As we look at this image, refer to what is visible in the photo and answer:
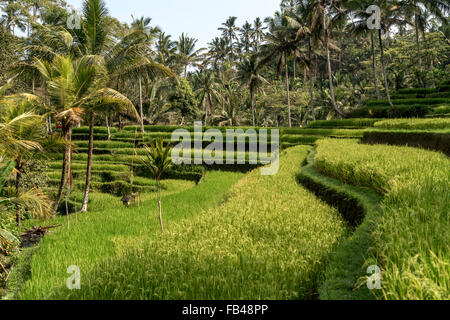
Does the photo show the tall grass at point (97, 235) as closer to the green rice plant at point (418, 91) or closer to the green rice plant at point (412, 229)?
the green rice plant at point (412, 229)

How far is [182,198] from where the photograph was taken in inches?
390

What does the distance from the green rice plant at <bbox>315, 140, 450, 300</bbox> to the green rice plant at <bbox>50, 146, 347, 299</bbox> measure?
2.70 feet

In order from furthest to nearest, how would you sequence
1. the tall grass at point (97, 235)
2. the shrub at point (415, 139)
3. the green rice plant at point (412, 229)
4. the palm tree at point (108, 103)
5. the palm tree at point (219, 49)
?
the palm tree at point (219, 49), the palm tree at point (108, 103), the shrub at point (415, 139), the tall grass at point (97, 235), the green rice plant at point (412, 229)

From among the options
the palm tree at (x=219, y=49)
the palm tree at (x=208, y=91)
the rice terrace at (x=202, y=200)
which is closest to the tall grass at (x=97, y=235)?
the rice terrace at (x=202, y=200)

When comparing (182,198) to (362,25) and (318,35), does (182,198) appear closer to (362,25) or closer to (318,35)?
(318,35)

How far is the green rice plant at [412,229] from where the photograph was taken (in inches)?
85.3

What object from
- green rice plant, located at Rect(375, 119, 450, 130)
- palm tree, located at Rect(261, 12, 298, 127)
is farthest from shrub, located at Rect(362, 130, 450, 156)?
palm tree, located at Rect(261, 12, 298, 127)

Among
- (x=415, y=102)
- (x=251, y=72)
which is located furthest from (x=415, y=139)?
(x=251, y=72)

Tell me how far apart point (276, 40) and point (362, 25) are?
6270 mm

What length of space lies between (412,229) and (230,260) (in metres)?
1.92

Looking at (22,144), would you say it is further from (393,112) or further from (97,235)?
(393,112)

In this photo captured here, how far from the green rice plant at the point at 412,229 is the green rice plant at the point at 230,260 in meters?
0.82

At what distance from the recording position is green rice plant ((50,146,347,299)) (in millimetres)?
3018

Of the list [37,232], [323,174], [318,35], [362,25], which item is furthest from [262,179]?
[362,25]
